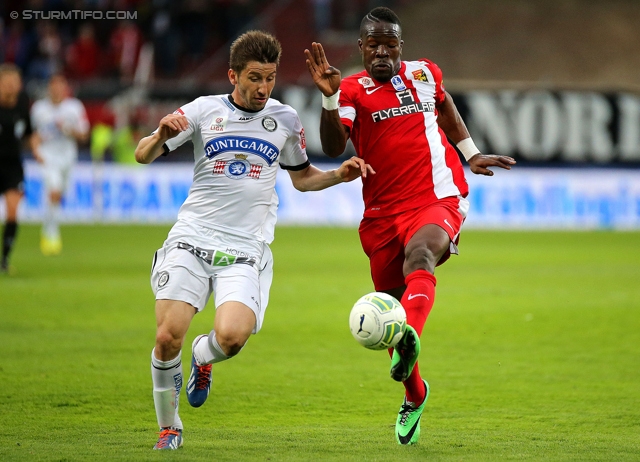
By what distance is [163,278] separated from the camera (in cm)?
546

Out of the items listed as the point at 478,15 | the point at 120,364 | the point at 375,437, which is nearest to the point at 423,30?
the point at 478,15

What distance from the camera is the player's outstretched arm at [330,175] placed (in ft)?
18.7

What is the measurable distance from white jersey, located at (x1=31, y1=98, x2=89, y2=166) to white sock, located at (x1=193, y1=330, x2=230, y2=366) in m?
11.6

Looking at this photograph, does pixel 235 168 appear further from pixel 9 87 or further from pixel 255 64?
pixel 9 87

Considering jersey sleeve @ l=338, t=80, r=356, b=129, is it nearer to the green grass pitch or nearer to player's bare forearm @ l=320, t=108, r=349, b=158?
player's bare forearm @ l=320, t=108, r=349, b=158

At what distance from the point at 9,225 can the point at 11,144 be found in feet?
3.78

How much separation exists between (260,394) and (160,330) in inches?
76.1

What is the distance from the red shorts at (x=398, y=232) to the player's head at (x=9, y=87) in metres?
8.68

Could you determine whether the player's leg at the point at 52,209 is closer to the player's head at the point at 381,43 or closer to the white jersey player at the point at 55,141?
the white jersey player at the point at 55,141

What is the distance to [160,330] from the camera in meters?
5.27

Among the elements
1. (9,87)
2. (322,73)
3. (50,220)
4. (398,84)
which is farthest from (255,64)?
(50,220)

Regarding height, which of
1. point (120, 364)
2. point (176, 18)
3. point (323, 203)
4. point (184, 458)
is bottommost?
point (323, 203)

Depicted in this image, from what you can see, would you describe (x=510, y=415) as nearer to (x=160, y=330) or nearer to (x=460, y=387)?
(x=460, y=387)

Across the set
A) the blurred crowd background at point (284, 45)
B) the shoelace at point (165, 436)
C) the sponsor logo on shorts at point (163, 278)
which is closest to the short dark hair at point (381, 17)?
the sponsor logo on shorts at point (163, 278)
